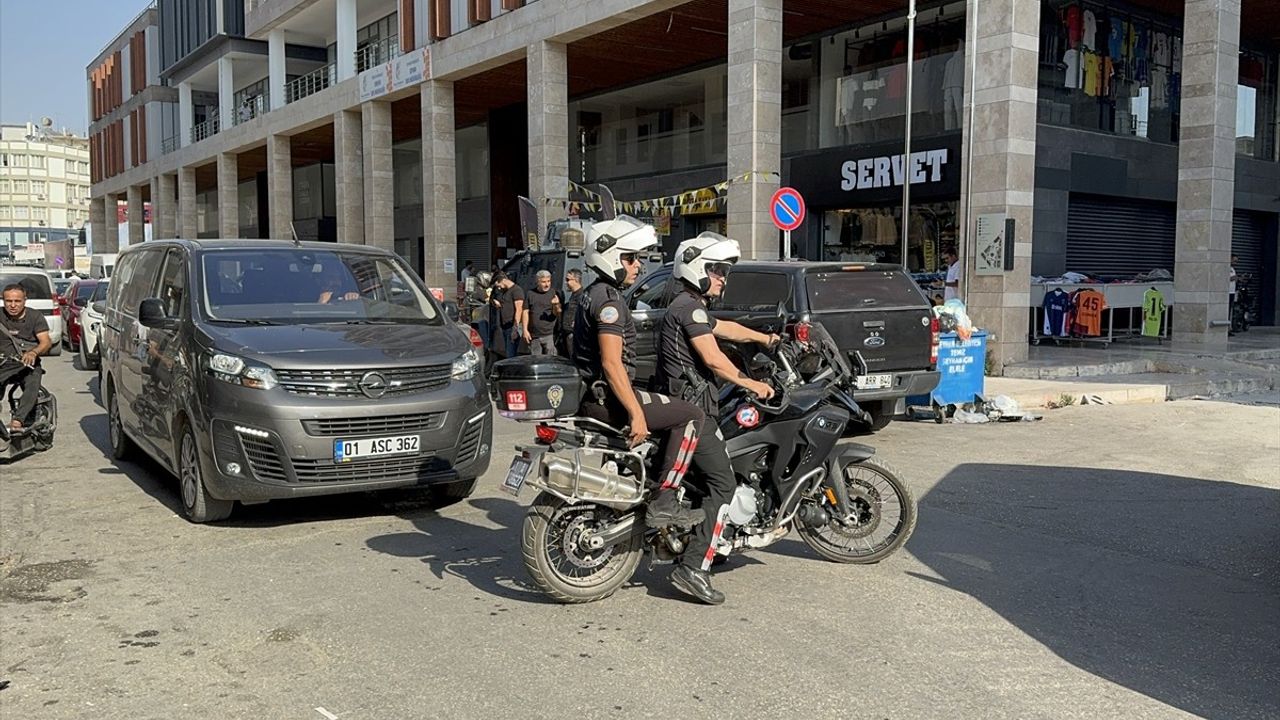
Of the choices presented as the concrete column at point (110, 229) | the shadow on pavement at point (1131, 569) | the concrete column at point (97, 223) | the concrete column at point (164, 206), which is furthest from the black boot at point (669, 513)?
the concrete column at point (97, 223)

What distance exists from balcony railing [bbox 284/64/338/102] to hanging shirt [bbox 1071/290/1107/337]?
25.4m

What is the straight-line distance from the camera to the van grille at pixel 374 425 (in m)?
6.27

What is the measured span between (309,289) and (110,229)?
6271 centimetres

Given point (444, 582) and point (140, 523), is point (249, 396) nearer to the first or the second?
point (140, 523)

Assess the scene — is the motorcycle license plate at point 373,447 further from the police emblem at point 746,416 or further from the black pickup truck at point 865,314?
the black pickup truck at point 865,314

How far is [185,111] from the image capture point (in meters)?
49.6

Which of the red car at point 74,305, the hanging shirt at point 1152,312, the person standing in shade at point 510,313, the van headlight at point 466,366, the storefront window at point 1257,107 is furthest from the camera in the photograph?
the storefront window at point 1257,107

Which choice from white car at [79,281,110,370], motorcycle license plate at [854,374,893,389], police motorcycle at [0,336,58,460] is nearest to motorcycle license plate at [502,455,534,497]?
motorcycle license plate at [854,374,893,389]

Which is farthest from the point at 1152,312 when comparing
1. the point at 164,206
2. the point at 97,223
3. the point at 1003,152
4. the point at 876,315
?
the point at 97,223

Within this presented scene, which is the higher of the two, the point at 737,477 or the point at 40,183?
the point at 40,183

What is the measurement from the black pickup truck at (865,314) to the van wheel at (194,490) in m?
4.50

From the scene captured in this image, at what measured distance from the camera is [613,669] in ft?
13.9

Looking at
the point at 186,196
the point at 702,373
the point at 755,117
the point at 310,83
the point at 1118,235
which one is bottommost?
the point at 702,373

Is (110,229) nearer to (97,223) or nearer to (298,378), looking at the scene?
(97,223)
